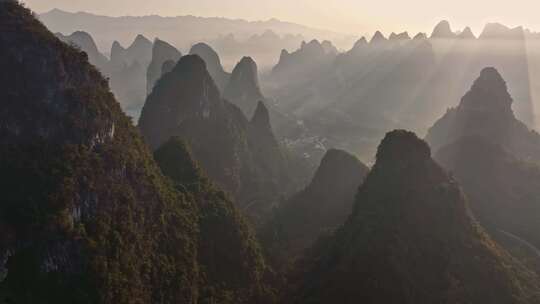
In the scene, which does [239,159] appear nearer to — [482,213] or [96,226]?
[482,213]

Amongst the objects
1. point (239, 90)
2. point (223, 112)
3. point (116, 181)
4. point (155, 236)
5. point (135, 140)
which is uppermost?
point (239, 90)

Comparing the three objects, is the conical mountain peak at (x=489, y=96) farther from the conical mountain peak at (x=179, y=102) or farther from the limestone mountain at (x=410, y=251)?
the limestone mountain at (x=410, y=251)

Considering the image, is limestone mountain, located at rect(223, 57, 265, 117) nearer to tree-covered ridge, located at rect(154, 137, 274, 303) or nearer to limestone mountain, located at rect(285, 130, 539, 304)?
tree-covered ridge, located at rect(154, 137, 274, 303)

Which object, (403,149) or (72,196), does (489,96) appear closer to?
(403,149)

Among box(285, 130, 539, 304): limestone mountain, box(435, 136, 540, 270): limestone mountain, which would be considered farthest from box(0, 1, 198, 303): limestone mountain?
box(435, 136, 540, 270): limestone mountain

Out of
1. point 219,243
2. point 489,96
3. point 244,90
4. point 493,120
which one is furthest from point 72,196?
point 244,90

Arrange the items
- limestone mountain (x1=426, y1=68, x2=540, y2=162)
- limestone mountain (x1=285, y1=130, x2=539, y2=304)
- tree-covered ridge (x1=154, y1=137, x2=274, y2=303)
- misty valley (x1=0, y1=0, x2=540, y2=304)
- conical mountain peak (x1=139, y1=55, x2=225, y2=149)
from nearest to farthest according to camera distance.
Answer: misty valley (x1=0, y1=0, x2=540, y2=304) < limestone mountain (x1=285, y1=130, x2=539, y2=304) < tree-covered ridge (x1=154, y1=137, x2=274, y2=303) < conical mountain peak (x1=139, y1=55, x2=225, y2=149) < limestone mountain (x1=426, y1=68, x2=540, y2=162)

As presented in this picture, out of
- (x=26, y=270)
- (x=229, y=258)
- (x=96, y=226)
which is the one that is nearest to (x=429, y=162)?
(x=229, y=258)
